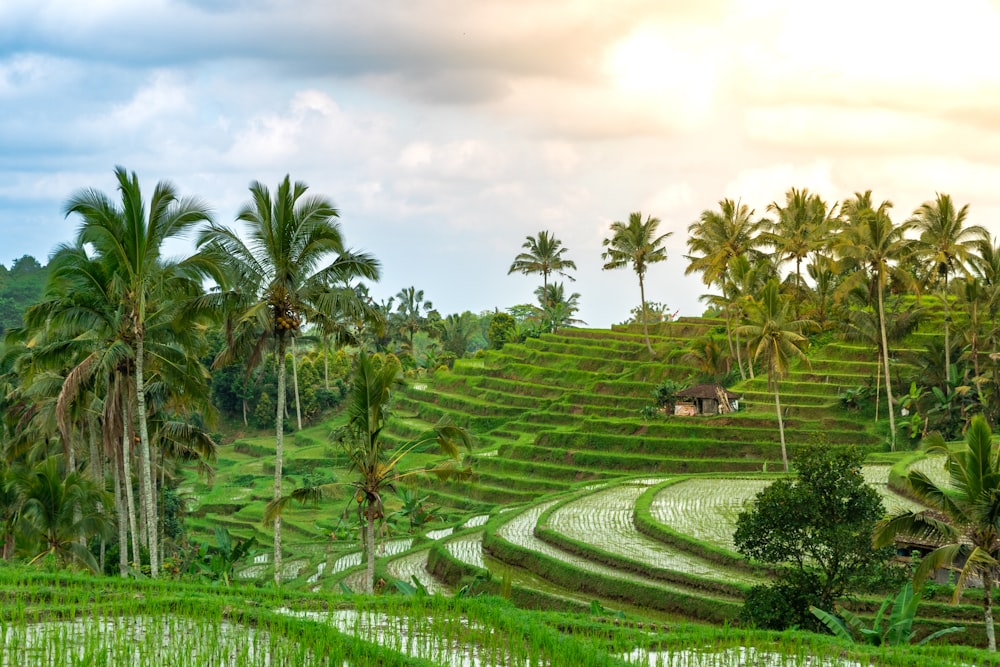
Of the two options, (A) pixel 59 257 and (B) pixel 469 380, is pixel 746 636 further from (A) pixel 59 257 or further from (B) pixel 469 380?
(B) pixel 469 380

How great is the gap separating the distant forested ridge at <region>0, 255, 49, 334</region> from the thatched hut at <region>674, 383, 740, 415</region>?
6217 cm

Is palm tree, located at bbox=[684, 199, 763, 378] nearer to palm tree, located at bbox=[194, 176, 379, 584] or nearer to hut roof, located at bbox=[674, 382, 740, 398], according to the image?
hut roof, located at bbox=[674, 382, 740, 398]

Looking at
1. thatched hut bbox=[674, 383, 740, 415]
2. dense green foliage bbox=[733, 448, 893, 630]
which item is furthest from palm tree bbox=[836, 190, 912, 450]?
dense green foliage bbox=[733, 448, 893, 630]

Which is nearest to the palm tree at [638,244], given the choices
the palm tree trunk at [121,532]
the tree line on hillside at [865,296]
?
the tree line on hillside at [865,296]

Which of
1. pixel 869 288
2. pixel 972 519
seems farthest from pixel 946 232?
pixel 972 519

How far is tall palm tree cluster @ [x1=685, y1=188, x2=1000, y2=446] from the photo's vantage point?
35.2 metres

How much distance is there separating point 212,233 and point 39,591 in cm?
771

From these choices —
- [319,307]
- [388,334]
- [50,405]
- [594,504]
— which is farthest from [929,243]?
[388,334]

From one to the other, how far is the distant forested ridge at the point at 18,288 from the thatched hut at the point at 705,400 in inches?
2448

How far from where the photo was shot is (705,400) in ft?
144

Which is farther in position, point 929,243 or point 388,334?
point 388,334

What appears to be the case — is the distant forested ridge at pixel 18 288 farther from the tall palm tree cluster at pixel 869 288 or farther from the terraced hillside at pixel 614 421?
the tall palm tree cluster at pixel 869 288

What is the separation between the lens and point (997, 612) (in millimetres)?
17062

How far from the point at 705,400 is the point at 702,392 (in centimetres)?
54
